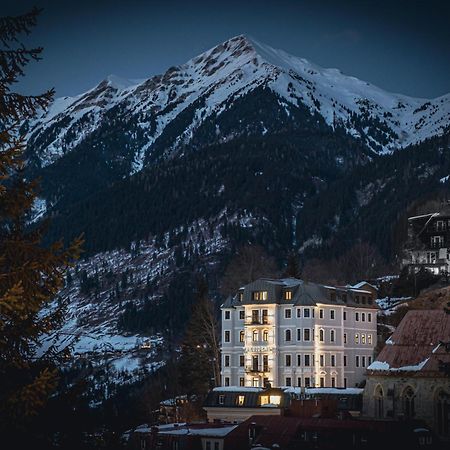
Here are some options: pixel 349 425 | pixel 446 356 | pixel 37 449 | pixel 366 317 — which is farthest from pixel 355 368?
pixel 37 449

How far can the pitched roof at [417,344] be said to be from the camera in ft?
333

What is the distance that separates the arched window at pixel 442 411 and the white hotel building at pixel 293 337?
23.8 meters

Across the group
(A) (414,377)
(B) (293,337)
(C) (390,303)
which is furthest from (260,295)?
(C) (390,303)

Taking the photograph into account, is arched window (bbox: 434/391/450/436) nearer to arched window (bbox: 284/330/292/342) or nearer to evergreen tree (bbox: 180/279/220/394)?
arched window (bbox: 284/330/292/342)

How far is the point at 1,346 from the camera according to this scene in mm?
21328

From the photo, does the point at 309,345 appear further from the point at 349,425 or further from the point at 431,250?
the point at 431,250

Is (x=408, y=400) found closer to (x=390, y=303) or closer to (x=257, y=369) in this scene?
(x=257, y=369)

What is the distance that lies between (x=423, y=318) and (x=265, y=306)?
24832 mm

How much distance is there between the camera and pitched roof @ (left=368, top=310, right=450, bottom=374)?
333ft

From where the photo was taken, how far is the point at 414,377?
331 feet

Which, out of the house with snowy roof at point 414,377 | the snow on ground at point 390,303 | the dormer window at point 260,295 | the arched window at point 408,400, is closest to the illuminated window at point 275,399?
→ the house with snowy roof at point 414,377

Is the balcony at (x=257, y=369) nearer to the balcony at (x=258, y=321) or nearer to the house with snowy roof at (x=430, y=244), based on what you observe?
the balcony at (x=258, y=321)

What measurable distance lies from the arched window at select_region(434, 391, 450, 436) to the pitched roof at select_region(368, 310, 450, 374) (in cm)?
274

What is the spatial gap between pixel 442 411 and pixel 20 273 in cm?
8333
